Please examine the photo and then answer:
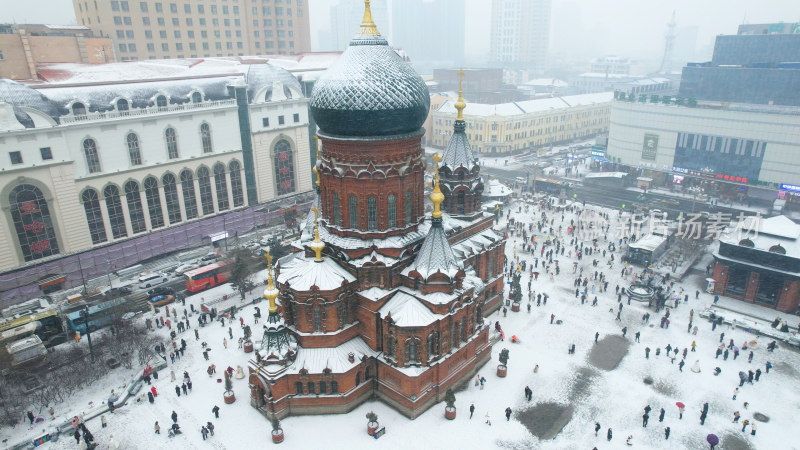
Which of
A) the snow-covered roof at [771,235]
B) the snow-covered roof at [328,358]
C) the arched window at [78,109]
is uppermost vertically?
the arched window at [78,109]

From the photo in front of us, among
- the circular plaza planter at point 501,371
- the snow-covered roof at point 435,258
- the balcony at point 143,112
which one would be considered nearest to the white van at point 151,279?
the balcony at point 143,112

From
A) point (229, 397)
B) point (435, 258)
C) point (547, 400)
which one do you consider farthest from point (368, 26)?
point (547, 400)

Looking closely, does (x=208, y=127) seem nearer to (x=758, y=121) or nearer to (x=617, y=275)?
(x=617, y=275)

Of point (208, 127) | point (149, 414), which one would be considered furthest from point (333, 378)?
point (208, 127)

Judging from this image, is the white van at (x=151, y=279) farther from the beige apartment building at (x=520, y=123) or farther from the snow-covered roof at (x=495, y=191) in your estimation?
the beige apartment building at (x=520, y=123)

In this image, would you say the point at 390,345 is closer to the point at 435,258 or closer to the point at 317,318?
the point at 317,318

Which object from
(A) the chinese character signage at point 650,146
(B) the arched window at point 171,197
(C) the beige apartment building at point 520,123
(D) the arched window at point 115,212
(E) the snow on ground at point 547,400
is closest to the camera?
(E) the snow on ground at point 547,400

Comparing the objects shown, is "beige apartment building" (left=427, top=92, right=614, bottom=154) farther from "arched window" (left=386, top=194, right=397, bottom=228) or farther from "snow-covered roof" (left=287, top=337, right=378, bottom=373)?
"snow-covered roof" (left=287, top=337, right=378, bottom=373)
